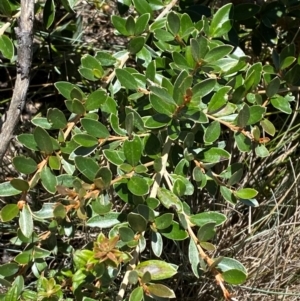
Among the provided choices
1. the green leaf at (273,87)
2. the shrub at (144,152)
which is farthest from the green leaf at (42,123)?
the green leaf at (273,87)

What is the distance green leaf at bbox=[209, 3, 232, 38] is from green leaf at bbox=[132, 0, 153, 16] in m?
0.16

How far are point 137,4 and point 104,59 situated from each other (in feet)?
0.56

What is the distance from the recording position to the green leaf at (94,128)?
1.25 metres

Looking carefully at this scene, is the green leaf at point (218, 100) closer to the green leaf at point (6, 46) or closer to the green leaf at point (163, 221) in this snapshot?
the green leaf at point (163, 221)

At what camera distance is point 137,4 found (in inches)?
57.5

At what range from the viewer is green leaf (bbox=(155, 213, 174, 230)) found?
1237mm

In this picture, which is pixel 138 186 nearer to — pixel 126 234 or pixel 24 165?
pixel 126 234

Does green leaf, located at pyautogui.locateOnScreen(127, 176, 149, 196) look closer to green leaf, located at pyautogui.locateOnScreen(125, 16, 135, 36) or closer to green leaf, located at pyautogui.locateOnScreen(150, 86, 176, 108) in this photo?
green leaf, located at pyautogui.locateOnScreen(150, 86, 176, 108)

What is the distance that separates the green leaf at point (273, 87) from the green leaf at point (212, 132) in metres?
0.19

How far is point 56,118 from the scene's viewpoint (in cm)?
130

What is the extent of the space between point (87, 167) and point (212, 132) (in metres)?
0.29

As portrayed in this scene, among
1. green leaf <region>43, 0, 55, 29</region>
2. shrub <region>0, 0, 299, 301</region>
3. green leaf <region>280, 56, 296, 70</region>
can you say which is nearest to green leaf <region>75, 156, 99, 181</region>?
shrub <region>0, 0, 299, 301</region>

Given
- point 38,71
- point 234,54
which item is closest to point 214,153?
point 234,54

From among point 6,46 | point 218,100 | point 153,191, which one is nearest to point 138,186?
point 153,191
